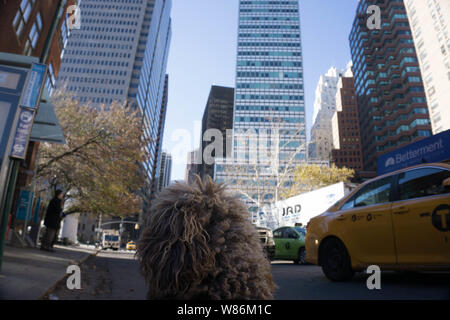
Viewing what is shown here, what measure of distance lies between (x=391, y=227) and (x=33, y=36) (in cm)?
1548

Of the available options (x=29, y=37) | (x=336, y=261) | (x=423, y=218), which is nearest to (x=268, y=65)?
(x=29, y=37)

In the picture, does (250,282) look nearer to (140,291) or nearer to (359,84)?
(140,291)

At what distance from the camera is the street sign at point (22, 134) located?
3664mm

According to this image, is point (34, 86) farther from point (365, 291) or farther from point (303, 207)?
point (303, 207)

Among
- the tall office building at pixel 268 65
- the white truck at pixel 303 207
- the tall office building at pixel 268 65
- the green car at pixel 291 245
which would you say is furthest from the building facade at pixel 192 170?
the tall office building at pixel 268 65

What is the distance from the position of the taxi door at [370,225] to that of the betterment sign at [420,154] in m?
3.51

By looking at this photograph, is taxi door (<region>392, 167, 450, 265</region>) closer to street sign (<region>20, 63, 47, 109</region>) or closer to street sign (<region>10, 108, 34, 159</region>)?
street sign (<region>10, 108, 34, 159</region>)

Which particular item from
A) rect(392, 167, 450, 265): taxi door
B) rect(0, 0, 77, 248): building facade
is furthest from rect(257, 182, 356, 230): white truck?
rect(0, 0, 77, 248): building facade

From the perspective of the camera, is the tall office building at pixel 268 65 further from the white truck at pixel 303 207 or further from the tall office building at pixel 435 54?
the white truck at pixel 303 207

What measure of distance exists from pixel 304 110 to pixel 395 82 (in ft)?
85.9

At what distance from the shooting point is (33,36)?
11930 millimetres

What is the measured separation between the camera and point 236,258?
1281 mm

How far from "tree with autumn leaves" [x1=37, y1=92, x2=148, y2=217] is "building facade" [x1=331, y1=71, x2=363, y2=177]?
112 meters

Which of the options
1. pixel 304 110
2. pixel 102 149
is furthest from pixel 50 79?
pixel 304 110
